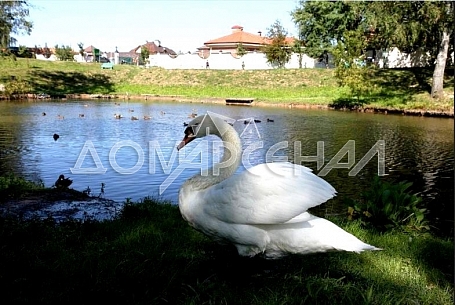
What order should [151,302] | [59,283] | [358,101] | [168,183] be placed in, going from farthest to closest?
1. [358,101]
2. [168,183]
3. [59,283]
4. [151,302]

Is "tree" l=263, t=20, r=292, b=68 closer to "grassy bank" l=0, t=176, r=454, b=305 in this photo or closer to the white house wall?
the white house wall

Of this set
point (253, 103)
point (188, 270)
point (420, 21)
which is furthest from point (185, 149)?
point (420, 21)

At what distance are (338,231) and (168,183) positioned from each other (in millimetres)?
7895

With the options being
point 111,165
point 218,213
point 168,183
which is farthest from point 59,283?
point 111,165

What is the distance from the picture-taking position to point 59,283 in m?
3.82

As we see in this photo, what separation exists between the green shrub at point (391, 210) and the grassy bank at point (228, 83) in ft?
86.7

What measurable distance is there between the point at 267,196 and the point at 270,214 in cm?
16

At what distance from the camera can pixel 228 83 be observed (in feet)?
152

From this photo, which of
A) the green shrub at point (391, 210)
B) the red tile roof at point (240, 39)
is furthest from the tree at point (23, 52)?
the green shrub at point (391, 210)

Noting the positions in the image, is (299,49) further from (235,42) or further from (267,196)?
(267,196)

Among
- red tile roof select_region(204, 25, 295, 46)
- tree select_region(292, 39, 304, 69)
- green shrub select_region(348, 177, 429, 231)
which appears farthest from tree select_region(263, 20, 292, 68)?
green shrub select_region(348, 177, 429, 231)

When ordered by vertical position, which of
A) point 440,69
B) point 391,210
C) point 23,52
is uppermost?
point 23,52

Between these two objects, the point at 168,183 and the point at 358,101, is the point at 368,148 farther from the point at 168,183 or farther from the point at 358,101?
the point at 358,101

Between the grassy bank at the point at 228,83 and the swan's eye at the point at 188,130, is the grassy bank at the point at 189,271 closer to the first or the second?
the swan's eye at the point at 188,130
